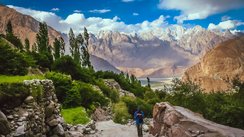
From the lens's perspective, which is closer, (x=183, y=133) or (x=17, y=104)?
(x=17, y=104)

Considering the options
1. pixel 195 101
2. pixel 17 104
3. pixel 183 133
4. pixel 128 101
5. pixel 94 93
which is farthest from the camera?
pixel 128 101

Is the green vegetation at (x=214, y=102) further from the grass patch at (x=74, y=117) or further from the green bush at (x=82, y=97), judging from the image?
the grass patch at (x=74, y=117)

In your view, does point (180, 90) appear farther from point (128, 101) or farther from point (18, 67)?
point (128, 101)

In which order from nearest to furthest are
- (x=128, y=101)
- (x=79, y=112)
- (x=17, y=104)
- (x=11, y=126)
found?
(x=11, y=126) < (x=17, y=104) < (x=79, y=112) < (x=128, y=101)

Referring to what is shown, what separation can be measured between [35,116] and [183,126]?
443 inches

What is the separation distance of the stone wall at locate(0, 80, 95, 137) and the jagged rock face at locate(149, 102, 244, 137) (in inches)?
291

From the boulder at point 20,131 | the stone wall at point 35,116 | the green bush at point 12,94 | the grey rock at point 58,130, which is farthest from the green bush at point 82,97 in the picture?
the boulder at point 20,131

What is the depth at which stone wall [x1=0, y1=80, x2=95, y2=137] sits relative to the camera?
16891 mm

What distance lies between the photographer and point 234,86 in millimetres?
45469

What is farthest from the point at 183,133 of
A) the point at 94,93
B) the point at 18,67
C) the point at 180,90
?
the point at 94,93

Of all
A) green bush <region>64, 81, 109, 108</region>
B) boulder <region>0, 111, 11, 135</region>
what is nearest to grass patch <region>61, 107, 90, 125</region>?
green bush <region>64, 81, 109, 108</region>

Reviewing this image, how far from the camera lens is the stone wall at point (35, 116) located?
16.9 metres

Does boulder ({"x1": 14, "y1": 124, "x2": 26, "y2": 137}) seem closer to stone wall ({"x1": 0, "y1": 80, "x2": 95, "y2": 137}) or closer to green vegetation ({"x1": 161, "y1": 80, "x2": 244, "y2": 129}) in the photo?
stone wall ({"x1": 0, "y1": 80, "x2": 95, "y2": 137})

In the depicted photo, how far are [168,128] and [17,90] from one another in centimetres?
1489
